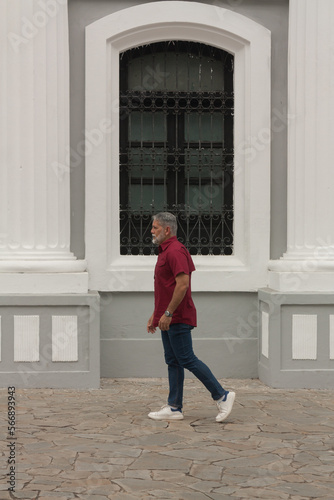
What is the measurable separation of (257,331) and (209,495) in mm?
4745

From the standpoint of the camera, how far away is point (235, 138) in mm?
10172

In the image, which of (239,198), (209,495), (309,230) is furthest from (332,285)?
(209,495)

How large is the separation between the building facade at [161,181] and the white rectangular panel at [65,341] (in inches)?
0.8

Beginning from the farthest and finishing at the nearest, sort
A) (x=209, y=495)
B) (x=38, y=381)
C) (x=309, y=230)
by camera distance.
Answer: (x=309, y=230) → (x=38, y=381) → (x=209, y=495)

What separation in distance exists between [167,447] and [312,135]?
4504 mm

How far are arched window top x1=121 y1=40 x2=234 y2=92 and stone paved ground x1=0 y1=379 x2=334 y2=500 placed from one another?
358cm

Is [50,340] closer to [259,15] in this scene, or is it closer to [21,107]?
[21,107]

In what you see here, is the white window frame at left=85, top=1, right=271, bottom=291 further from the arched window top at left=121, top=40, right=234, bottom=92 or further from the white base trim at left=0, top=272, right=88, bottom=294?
the white base trim at left=0, top=272, right=88, bottom=294

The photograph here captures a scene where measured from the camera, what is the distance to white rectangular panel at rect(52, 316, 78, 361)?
30.0 feet

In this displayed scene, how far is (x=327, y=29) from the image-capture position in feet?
31.8

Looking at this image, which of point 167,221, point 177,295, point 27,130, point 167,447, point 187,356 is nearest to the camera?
point 167,447

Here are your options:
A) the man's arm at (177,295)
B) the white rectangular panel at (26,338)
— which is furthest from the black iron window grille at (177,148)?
the man's arm at (177,295)

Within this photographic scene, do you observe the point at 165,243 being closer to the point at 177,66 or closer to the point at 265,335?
the point at 265,335

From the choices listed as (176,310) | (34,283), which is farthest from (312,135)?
(34,283)
